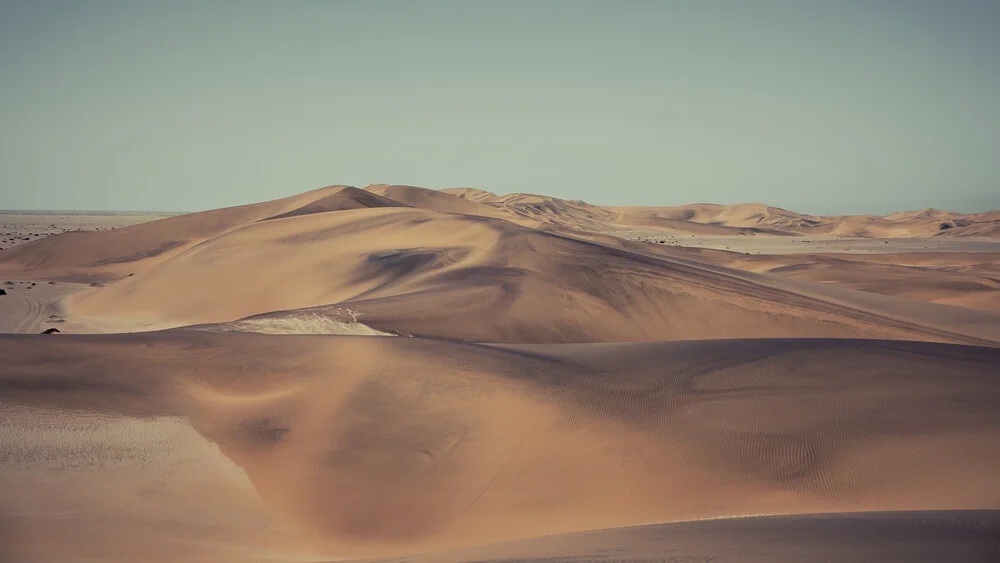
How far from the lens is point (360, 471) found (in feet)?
20.7

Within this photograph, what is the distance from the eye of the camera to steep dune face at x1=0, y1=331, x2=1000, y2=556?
18.6 ft

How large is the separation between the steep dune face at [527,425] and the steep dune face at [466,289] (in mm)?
3927

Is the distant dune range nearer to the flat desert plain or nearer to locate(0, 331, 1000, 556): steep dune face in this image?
the flat desert plain

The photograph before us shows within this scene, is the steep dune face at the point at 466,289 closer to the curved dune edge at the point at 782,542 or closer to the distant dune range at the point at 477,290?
the distant dune range at the point at 477,290

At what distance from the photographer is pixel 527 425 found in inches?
266

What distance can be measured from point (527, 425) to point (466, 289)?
814cm

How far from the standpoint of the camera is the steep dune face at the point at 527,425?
5.68 meters

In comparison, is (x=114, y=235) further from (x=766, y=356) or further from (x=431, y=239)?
(x=766, y=356)

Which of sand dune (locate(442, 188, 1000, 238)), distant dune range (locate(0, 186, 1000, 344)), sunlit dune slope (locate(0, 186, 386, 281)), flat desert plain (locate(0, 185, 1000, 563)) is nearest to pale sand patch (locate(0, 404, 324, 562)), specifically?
flat desert plain (locate(0, 185, 1000, 563))

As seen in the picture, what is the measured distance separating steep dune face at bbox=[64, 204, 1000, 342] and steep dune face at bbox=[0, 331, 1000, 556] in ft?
12.9

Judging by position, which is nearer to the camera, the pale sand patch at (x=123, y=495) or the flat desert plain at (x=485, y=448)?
the flat desert plain at (x=485, y=448)

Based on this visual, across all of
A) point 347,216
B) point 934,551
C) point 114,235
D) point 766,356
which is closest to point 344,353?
point 766,356

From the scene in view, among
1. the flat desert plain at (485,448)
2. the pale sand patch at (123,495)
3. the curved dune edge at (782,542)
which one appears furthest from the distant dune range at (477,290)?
the curved dune edge at (782,542)

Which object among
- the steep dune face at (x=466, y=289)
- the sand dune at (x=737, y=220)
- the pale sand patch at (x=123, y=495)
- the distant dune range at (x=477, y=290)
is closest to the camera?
the pale sand patch at (x=123, y=495)
